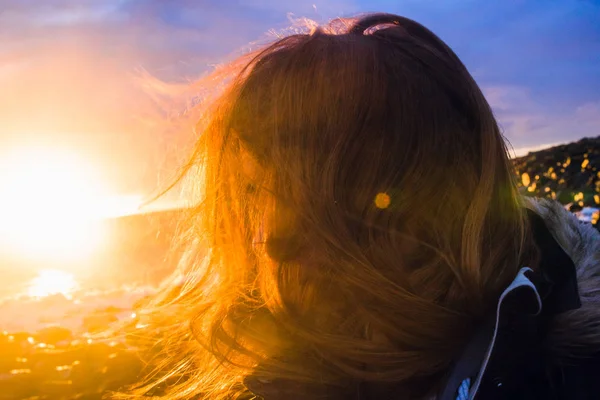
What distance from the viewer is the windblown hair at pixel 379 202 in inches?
73.4

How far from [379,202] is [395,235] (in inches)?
5.2

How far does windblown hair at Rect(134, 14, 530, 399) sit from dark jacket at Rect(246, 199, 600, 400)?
15 cm

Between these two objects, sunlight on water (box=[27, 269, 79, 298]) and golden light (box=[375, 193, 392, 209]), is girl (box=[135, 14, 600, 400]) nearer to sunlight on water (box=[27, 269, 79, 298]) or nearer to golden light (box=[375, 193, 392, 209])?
golden light (box=[375, 193, 392, 209])

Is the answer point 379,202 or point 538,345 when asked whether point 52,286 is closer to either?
point 379,202

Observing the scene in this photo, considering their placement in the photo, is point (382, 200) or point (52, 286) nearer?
point (382, 200)

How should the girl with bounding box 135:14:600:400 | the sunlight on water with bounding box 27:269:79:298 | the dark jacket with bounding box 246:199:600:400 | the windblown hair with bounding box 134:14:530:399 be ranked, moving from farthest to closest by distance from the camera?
the sunlight on water with bounding box 27:269:79:298 → the windblown hair with bounding box 134:14:530:399 → the girl with bounding box 135:14:600:400 → the dark jacket with bounding box 246:199:600:400

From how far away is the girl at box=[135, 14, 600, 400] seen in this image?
1.76 metres

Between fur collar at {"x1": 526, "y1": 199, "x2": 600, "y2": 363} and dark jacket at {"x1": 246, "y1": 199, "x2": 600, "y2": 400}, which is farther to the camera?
fur collar at {"x1": 526, "y1": 199, "x2": 600, "y2": 363}

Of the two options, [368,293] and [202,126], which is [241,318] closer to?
[368,293]

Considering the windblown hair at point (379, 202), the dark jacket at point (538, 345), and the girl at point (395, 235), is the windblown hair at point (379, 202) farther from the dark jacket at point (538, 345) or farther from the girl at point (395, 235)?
the dark jacket at point (538, 345)

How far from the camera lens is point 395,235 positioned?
1928 mm

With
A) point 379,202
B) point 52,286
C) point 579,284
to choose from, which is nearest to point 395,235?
point 379,202

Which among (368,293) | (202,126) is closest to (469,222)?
(368,293)

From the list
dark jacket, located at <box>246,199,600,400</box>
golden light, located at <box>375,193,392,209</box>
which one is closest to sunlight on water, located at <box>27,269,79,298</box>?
golden light, located at <box>375,193,392,209</box>
